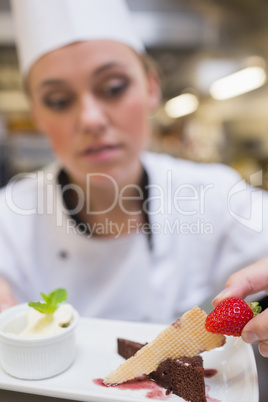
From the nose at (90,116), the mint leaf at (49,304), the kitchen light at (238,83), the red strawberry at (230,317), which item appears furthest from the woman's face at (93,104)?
the kitchen light at (238,83)

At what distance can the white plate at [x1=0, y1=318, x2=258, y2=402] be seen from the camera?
1.75 feet

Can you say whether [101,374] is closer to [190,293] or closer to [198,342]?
[198,342]

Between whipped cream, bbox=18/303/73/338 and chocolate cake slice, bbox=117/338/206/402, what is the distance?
0.18 metres

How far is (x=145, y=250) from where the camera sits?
115 centimetres

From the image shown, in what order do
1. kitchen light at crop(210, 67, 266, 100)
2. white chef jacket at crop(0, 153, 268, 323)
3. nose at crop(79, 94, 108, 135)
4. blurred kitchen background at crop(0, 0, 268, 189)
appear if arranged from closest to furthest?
nose at crop(79, 94, 108, 135)
white chef jacket at crop(0, 153, 268, 323)
blurred kitchen background at crop(0, 0, 268, 189)
kitchen light at crop(210, 67, 266, 100)

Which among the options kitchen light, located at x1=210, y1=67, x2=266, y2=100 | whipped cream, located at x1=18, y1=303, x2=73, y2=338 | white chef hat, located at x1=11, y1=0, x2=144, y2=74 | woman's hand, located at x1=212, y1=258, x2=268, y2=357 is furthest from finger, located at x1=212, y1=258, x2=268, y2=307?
kitchen light, located at x1=210, y1=67, x2=266, y2=100

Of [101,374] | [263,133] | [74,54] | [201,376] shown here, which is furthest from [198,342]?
[263,133]

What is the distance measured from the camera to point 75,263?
46.3 inches

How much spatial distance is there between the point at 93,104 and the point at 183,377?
74 cm

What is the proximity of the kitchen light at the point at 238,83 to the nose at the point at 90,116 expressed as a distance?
2599mm

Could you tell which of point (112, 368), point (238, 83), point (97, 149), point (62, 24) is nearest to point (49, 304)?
point (112, 368)

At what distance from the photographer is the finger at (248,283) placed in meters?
0.60

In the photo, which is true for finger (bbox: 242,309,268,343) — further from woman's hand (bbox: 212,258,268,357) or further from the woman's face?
the woman's face

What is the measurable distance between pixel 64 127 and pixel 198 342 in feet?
2.40
